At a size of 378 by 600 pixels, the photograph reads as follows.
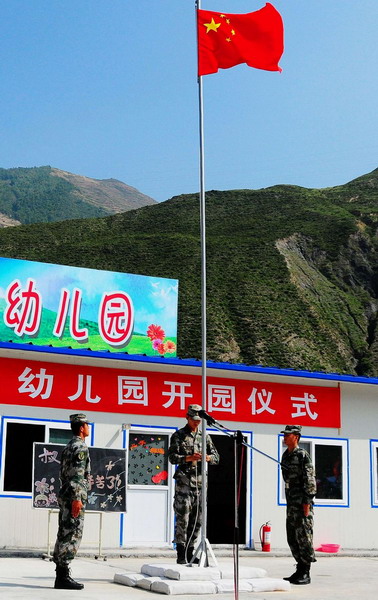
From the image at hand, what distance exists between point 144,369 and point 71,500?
6.36m

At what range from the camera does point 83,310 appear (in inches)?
868

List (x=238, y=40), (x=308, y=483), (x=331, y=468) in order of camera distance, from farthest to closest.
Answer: (x=331, y=468), (x=238, y=40), (x=308, y=483)

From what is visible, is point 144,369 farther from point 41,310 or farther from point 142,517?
point 41,310

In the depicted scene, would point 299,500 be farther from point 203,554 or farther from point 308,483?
point 203,554

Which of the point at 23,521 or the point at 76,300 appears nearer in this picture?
the point at 23,521

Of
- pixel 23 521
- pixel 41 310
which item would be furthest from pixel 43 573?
pixel 41 310

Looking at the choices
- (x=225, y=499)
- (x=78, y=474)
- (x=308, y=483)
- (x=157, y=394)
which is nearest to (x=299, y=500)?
(x=308, y=483)

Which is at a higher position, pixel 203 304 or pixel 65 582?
pixel 203 304

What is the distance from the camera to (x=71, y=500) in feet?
29.0

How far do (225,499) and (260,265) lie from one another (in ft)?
182

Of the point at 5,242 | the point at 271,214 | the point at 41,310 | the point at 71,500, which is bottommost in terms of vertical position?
Result: the point at 71,500

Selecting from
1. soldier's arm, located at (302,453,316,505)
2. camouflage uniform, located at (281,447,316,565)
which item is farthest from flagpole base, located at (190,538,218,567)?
soldier's arm, located at (302,453,316,505)

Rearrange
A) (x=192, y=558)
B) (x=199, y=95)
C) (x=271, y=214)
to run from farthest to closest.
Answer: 1. (x=271, y=214)
2. (x=199, y=95)
3. (x=192, y=558)

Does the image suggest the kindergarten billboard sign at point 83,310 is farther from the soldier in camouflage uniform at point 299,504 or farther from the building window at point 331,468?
the soldier in camouflage uniform at point 299,504
